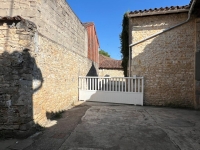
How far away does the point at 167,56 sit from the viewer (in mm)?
7586

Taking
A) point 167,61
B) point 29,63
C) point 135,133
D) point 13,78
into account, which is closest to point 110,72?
point 167,61

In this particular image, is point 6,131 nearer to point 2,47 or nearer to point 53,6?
point 2,47

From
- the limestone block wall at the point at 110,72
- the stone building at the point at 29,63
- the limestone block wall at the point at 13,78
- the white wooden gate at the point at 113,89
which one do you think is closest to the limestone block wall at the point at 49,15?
the stone building at the point at 29,63

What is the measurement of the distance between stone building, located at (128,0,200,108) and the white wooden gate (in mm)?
463

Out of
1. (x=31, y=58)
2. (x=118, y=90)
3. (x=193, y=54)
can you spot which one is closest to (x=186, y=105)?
(x=193, y=54)

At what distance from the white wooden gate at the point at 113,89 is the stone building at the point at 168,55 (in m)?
0.46

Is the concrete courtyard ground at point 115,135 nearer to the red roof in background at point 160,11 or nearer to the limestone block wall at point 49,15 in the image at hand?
the limestone block wall at point 49,15

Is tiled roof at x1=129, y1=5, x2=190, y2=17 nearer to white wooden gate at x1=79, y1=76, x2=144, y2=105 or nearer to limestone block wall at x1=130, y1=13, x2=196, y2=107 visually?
limestone block wall at x1=130, y1=13, x2=196, y2=107

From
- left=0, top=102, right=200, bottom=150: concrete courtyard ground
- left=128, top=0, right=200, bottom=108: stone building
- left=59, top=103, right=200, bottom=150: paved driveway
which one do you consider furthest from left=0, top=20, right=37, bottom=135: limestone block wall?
left=128, top=0, right=200, bottom=108: stone building

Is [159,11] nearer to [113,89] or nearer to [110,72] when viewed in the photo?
[113,89]

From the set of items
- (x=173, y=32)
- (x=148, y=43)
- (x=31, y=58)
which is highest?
(x=173, y=32)

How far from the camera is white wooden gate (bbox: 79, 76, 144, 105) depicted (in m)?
7.75

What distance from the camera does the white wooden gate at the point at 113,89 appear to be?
7.75 m

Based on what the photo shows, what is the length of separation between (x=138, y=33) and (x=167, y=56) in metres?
2.06
